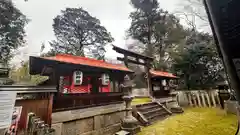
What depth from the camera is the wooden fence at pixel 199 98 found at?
11023 mm

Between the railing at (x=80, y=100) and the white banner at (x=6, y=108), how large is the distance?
1.70 m

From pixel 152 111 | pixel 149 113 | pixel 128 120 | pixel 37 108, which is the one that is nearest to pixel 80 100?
pixel 37 108

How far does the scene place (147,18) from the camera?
61.5 feet

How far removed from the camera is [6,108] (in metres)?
2.56

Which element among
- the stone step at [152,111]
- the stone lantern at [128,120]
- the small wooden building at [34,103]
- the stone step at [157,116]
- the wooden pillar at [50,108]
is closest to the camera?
the small wooden building at [34,103]

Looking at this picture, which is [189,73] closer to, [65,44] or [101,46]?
[101,46]

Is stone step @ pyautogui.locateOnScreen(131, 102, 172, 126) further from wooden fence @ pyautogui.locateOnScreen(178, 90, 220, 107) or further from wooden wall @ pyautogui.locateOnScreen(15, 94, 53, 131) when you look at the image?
wooden wall @ pyautogui.locateOnScreen(15, 94, 53, 131)

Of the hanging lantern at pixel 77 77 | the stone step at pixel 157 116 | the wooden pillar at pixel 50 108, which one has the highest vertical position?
the hanging lantern at pixel 77 77

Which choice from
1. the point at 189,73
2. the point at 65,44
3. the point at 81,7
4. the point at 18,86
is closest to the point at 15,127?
the point at 18,86

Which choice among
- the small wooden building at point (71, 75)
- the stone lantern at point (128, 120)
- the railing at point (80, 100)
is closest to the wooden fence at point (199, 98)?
the stone lantern at point (128, 120)

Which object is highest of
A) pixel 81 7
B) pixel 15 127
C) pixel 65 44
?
pixel 81 7

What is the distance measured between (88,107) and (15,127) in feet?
8.34

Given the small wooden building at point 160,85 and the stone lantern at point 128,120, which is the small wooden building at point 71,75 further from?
the small wooden building at point 160,85

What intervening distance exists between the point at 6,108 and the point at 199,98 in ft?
43.5
